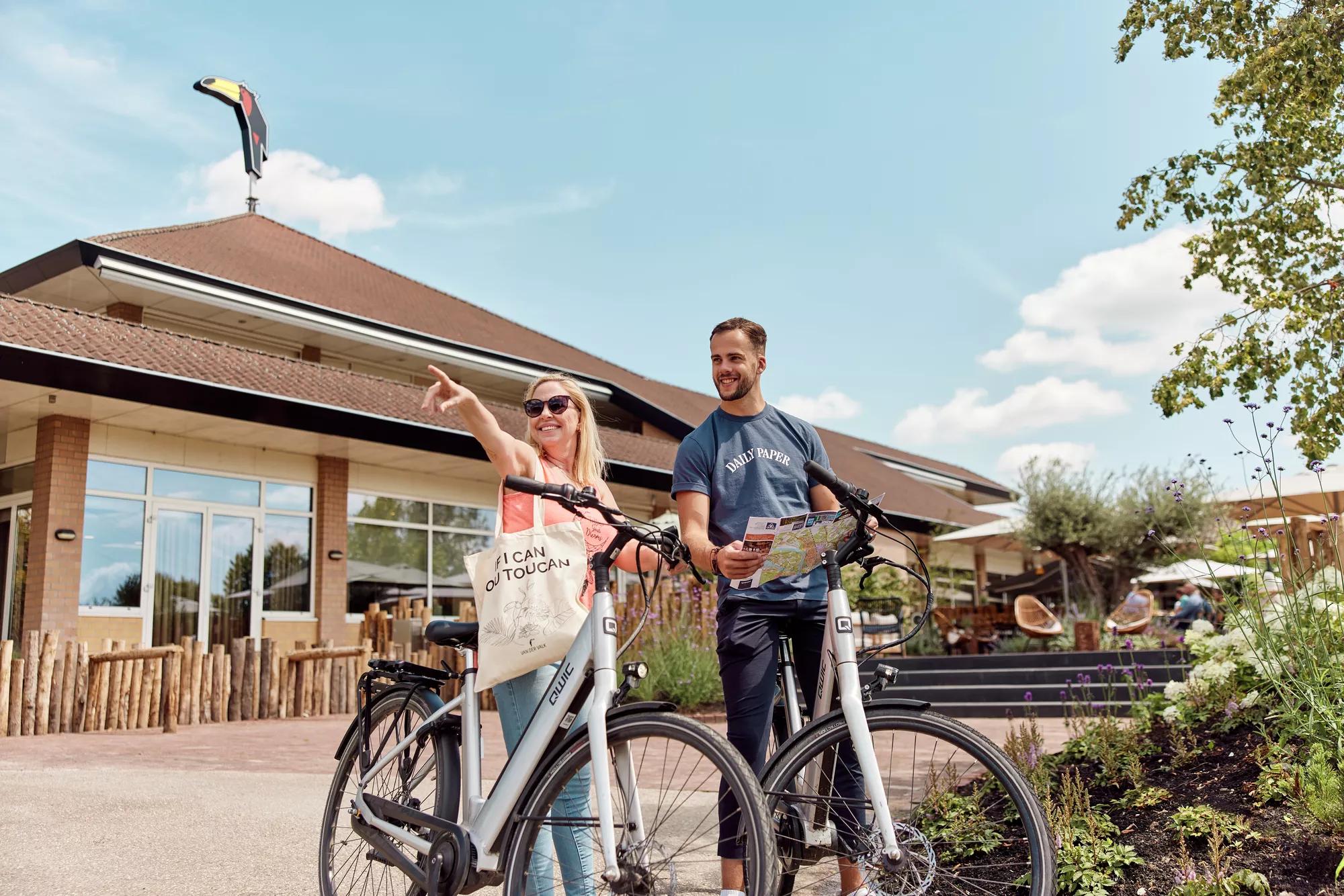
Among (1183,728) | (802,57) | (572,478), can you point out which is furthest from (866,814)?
(802,57)

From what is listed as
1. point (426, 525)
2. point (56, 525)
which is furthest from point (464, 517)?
point (56, 525)

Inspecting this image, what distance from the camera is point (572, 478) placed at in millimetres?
3652

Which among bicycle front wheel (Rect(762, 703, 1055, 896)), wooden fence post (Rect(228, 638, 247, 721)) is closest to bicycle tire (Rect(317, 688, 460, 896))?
bicycle front wheel (Rect(762, 703, 1055, 896))

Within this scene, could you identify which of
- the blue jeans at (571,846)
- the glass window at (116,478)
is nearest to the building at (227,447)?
the glass window at (116,478)

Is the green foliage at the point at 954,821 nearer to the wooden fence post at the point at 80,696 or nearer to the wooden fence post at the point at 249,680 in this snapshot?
the wooden fence post at the point at 80,696

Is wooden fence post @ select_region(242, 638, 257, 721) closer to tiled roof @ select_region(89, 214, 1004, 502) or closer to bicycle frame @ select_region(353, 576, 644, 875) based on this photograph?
tiled roof @ select_region(89, 214, 1004, 502)

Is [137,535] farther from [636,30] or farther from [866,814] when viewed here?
[866,814]

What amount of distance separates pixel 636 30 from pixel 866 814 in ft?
19.9

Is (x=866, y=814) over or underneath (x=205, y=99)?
underneath

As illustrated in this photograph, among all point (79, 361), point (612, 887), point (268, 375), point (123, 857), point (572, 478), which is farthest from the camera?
point (268, 375)

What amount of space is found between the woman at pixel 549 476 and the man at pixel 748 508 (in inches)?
10.4

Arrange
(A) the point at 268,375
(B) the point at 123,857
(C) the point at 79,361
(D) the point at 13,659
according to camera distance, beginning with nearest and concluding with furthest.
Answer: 1. (B) the point at 123,857
2. (D) the point at 13,659
3. (C) the point at 79,361
4. (A) the point at 268,375

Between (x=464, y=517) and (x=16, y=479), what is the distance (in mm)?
6904

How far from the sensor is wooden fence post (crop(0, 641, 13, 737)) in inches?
384
